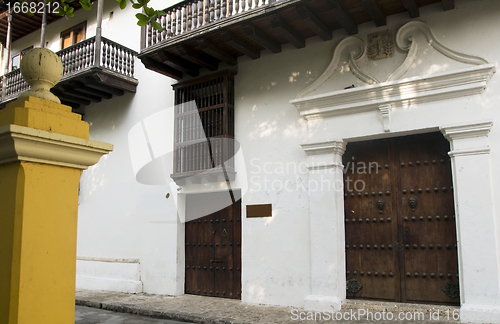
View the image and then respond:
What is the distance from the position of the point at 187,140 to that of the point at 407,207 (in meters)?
4.20

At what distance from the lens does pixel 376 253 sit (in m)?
6.41

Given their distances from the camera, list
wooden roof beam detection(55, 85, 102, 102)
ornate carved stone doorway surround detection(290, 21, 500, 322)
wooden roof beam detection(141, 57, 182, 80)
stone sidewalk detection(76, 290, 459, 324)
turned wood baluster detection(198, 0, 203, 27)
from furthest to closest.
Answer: wooden roof beam detection(55, 85, 102, 102) → wooden roof beam detection(141, 57, 182, 80) → turned wood baluster detection(198, 0, 203, 27) → stone sidewalk detection(76, 290, 459, 324) → ornate carved stone doorway surround detection(290, 21, 500, 322)

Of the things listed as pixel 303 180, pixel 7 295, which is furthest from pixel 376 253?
pixel 7 295

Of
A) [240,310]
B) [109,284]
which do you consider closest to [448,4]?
[240,310]

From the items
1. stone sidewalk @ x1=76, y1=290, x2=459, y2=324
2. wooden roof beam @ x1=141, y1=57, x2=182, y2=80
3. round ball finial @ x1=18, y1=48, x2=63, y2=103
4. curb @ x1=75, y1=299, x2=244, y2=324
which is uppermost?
wooden roof beam @ x1=141, y1=57, x2=182, y2=80

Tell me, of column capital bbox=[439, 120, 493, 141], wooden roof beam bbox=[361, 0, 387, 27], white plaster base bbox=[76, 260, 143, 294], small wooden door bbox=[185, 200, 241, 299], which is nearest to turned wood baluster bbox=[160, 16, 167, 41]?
small wooden door bbox=[185, 200, 241, 299]

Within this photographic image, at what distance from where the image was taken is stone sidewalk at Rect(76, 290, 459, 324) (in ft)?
18.6

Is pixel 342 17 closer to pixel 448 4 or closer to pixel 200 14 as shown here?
pixel 448 4

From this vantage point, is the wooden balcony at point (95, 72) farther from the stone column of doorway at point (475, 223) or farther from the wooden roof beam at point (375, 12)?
the stone column of doorway at point (475, 223)

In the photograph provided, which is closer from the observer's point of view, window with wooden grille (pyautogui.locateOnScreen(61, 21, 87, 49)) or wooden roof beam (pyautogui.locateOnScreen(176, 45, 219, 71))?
wooden roof beam (pyautogui.locateOnScreen(176, 45, 219, 71))

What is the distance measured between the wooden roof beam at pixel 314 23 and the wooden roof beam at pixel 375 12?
75 cm

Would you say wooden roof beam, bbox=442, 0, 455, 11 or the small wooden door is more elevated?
wooden roof beam, bbox=442, 0, 455, 11

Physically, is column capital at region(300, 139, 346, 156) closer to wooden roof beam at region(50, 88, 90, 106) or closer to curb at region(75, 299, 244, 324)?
curb at region(75, 299, 244, 324)

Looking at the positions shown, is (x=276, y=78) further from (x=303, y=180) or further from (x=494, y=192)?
(x=494, y=192)
